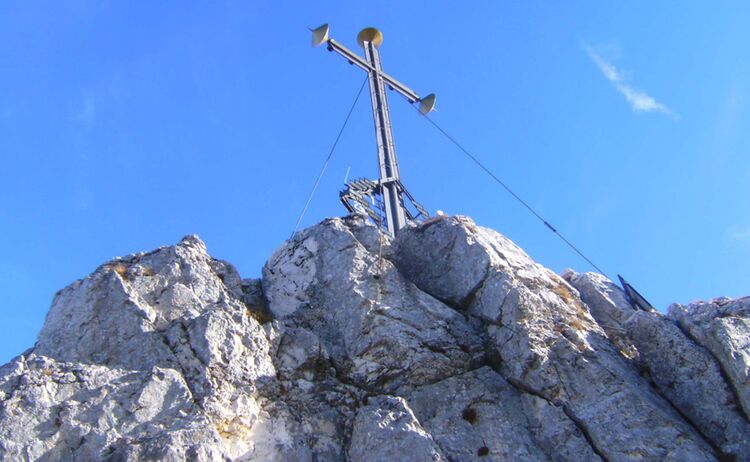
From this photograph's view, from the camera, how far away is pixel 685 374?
17.4 metres

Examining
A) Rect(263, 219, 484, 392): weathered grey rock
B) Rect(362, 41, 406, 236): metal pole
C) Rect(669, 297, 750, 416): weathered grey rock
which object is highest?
Rect(362, 41, 406, 236): metal pole

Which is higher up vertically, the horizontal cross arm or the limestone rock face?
the horizontal cross arm

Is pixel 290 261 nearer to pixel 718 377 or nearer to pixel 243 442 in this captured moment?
pixel 243 442

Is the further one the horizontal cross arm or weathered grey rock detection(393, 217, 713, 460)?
the horizontal cross arm

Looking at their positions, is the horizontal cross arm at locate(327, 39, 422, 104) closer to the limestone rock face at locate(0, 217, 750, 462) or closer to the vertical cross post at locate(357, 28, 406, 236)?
the vertical cross post at locate(357, 28, 406, 236)

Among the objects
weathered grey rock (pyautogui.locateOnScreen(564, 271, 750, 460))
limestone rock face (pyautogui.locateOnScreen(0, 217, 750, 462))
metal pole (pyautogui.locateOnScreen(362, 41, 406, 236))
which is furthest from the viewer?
metal pole (pyautogui.locateOnScreen(362, 41, 406, 236))

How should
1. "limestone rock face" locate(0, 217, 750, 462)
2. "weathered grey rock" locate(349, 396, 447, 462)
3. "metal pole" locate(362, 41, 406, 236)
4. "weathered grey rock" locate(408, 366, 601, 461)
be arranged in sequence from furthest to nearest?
1. "metal pole" locate(362, 41, 406, 236)
2. "weathered grey rock" locate(408, 366, 601, 461)
3. "limestone rock face" locate(0, 217, 750, 462)
4. "weathered grey rock" locate(349, 396, 447, 462)

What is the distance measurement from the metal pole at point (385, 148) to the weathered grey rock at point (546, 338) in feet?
11.3

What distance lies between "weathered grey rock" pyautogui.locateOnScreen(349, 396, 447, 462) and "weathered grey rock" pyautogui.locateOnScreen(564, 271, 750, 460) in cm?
558

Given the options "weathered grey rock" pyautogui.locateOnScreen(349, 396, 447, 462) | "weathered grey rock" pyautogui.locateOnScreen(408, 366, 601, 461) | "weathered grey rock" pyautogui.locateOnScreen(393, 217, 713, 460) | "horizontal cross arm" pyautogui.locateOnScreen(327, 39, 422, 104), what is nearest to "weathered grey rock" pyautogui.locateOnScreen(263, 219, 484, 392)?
"weathered grey rock" pyautogui.locateOnScreen(408, 366, 601, 461)

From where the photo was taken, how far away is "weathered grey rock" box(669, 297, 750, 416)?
16422mm

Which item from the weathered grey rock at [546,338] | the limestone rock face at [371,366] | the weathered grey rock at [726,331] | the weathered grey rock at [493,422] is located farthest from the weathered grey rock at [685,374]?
the weathered grey rock at [493,422]

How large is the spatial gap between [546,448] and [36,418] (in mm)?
9861

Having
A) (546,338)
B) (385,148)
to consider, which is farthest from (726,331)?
(385,148)
